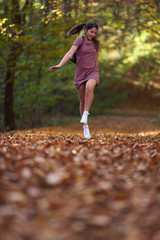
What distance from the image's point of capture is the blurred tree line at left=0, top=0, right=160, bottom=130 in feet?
34.7

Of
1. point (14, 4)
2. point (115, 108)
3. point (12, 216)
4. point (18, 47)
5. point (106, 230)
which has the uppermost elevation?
point (14, 4)

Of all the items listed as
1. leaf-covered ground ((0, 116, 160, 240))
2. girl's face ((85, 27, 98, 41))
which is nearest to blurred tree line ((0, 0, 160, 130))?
girl's face ((85, 27, 98, 41))

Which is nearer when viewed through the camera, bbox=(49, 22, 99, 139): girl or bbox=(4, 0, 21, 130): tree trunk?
bbox=(49, 22, 99, 139): girl

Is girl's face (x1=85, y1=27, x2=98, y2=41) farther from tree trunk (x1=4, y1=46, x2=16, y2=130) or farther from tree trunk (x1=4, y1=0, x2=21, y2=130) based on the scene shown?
tree trunk (x1=4, y1=46, x2=16, y2=130)

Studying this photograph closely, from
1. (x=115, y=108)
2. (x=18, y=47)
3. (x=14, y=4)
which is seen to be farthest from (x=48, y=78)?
(x=115, y=108)

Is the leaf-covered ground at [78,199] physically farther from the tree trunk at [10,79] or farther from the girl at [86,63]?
the tree trunk at [10,79]

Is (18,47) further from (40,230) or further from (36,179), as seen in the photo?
(40,230)

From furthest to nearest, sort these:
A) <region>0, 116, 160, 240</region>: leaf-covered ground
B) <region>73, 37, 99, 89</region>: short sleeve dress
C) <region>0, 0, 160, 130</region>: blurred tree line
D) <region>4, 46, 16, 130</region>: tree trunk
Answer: <region>4, 46, 16, 130</region>: tree trunk, <region>0, 0, 160, 130</region>: blurred tree line, <region>73, 37, 99, 89</region>: short sleeve dress, <region>0, 116, 160, 240</region>: leaf-covered ground

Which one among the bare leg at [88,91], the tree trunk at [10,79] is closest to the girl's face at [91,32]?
the bare leg at [88,91]

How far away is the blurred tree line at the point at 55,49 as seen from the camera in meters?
10.6

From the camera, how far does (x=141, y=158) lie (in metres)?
3.99

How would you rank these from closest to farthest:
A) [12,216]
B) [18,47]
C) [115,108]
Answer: [12,216]
[18,47]
[115,108]

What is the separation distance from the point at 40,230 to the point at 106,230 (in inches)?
16.4

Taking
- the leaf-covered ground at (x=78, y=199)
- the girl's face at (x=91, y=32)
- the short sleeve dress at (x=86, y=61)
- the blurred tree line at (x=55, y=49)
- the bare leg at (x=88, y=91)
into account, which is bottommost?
the leaf-covered ground at (x=78, y=199)
